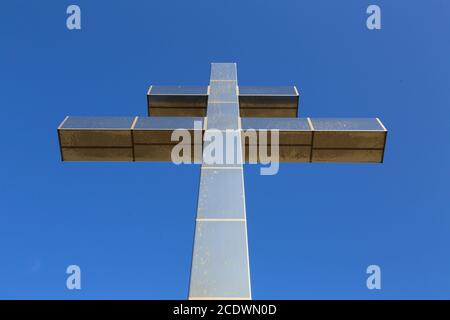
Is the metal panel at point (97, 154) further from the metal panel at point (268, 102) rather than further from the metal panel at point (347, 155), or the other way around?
the metal panel at point (347, 155)

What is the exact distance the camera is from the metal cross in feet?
13.5

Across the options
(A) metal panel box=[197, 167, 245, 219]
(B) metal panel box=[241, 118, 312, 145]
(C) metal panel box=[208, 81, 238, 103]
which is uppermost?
(C) metal panel box=[208, 81, 238, 103]

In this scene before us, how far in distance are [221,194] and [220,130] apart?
1.72 meters

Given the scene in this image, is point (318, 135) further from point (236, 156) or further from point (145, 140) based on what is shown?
point (145, 140)

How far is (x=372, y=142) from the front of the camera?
684 centimetres

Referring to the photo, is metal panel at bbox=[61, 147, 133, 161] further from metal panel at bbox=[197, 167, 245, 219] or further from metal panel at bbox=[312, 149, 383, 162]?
metal panel at bbox=[312, 149, 383, 162]

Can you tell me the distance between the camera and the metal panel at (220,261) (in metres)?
3.78

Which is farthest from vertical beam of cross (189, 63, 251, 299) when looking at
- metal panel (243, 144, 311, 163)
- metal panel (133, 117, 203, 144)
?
metal panel (243, 144, 311, 163)

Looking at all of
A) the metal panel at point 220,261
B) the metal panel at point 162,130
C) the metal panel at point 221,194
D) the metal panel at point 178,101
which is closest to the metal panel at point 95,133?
the metal panel at point 162,130

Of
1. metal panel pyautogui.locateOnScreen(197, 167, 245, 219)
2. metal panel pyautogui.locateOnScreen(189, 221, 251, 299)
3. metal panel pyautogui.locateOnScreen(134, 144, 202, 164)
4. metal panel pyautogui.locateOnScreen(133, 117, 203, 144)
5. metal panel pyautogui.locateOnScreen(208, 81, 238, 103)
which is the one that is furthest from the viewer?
metal panel pyautogui.locateOnScreen(208, 81, 238, 103)
